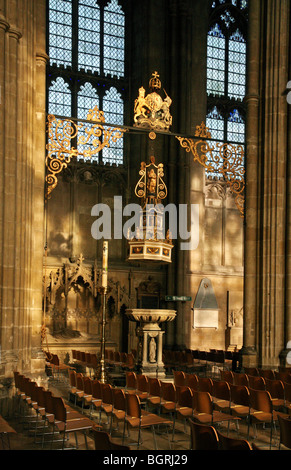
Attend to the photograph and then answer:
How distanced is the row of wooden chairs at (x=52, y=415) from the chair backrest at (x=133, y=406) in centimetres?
52

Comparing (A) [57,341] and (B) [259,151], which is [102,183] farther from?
(B) [259,151]

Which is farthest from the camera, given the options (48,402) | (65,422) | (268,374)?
(268,374)

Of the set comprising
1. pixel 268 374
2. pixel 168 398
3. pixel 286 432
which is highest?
pixel 286 432

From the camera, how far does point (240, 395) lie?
963cm

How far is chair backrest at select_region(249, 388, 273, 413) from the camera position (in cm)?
894

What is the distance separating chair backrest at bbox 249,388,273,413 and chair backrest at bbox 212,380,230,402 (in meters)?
0.83

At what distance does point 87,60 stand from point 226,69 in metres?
6.88

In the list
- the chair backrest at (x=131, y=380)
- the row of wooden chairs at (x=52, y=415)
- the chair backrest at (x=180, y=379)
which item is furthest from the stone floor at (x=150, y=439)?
the chair backrest at (x=180, y=379)

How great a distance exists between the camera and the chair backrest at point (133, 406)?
331 inches

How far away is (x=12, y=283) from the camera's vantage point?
12.0 m

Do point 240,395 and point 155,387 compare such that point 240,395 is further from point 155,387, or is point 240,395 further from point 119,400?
point 119,400

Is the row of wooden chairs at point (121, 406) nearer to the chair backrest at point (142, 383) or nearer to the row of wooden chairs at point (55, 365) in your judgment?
the chair backrest at point (142, 383)

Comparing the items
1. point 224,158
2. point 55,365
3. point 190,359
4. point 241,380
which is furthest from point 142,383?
point 190,359
